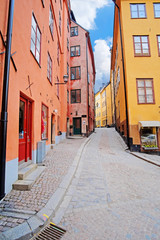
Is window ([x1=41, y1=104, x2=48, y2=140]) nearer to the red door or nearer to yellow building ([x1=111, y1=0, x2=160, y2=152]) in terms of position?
the red door

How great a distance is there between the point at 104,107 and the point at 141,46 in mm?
34559

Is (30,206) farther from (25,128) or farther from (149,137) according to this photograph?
(149,137)

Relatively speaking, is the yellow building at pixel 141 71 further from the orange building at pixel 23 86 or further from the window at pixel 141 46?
the orange building at pixel 23 86

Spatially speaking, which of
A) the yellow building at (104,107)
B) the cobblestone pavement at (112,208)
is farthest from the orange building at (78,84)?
the yellow building at (104,107)

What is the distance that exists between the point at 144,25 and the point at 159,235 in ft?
47.1

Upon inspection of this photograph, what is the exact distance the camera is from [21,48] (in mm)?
4594

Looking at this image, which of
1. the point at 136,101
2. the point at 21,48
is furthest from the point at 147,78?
the point at 21,48

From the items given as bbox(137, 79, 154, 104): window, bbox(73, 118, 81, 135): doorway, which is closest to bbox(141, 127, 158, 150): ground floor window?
bbox(137, 79, 154, 104): window

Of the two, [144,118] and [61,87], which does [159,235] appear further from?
[61,87]

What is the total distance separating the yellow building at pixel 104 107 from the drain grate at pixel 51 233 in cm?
3911

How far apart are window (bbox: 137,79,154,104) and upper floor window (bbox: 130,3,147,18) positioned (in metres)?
5.82

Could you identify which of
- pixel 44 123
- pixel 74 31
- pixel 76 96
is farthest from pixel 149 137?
pixel 74 31

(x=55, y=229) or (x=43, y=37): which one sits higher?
(x=43, y=37)

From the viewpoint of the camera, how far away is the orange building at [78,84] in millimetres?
18703
